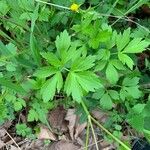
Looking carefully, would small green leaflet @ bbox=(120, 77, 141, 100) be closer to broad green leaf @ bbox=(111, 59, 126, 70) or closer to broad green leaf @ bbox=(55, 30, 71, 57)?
broad green leaf @ bbox=(111, 59, 126, 70)

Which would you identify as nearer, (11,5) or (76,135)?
(11,5)

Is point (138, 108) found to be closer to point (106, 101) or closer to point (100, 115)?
point (106, 101)

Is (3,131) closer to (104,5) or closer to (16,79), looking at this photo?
(16,79)

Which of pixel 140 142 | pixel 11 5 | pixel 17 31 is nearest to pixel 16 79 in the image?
pixel 17 31

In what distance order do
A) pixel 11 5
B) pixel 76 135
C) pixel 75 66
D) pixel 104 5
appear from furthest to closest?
pixel 76 135
pixel 104 5
pixel 11 5
pixel 75 66

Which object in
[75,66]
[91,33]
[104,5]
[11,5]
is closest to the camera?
[75,66]

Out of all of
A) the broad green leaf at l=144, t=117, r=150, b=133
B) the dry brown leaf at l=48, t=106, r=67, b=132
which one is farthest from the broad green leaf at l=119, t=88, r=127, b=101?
the dry brown leaf at l=48, t=106, r=67, b=132
